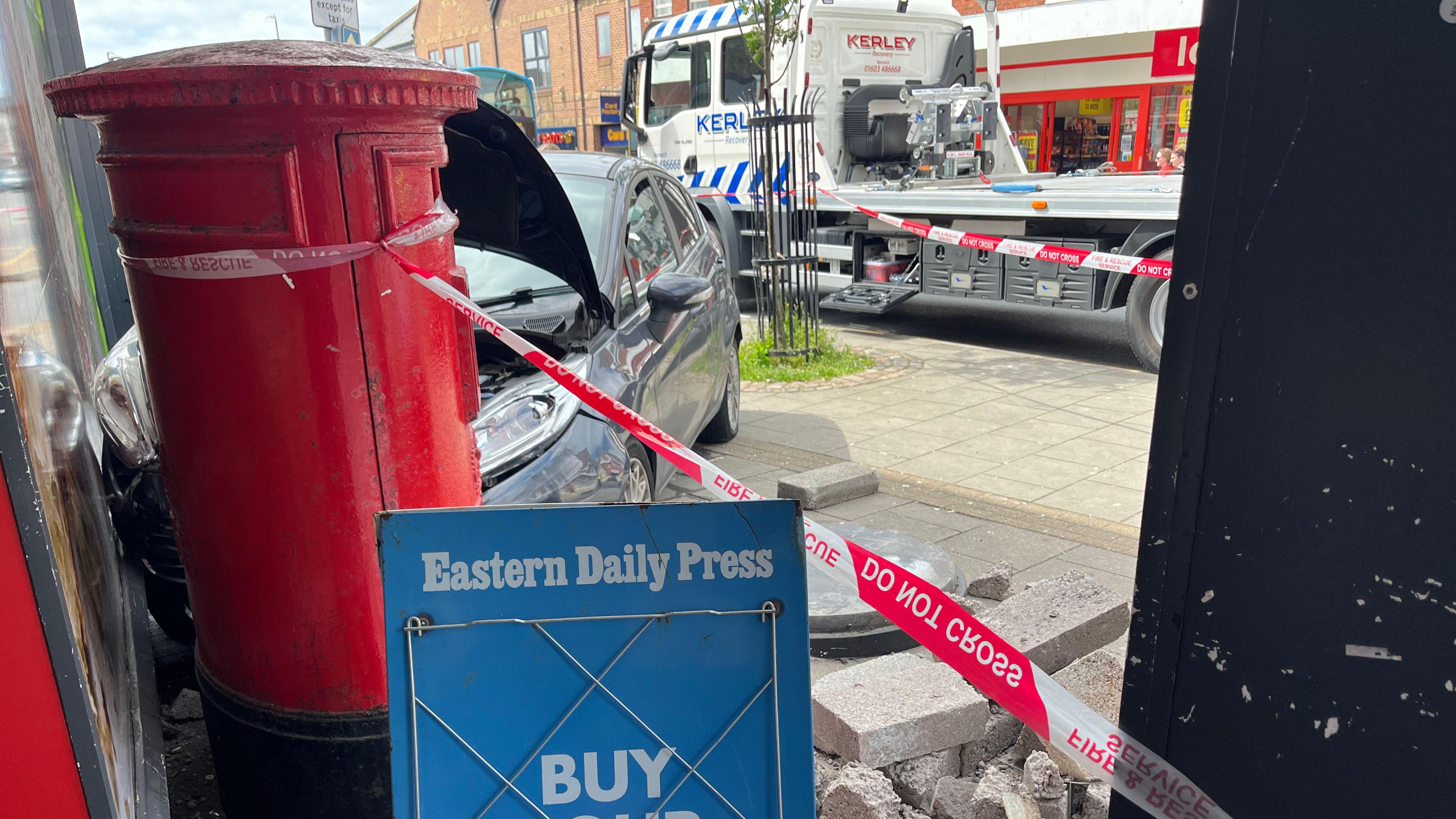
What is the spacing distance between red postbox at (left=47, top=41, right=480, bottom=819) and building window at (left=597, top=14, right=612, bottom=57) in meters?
32.6

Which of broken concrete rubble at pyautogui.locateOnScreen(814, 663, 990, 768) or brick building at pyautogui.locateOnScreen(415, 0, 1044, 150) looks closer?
broken concrete rubble at pyautogui.locateOnScreen(814, 663, 990, 768)

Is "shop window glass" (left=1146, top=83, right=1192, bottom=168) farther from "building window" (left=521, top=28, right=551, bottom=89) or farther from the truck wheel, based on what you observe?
"building window" (left=521, top=28, right=551, bottom=89)

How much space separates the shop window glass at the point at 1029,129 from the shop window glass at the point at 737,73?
11.1 meters

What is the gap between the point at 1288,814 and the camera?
1459 mm

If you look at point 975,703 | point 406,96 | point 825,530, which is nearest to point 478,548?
point 825,530

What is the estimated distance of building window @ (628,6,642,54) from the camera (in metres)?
31.1

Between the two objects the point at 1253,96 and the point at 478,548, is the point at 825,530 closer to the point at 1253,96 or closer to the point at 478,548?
the point at 478,548

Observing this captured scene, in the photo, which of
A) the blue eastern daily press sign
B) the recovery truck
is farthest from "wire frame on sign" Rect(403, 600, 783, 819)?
the recovery truck

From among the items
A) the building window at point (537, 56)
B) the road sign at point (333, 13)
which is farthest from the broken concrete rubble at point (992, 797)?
the building window at point (537, 56)

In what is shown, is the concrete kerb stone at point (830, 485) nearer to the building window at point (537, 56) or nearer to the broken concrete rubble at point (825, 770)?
the broken concrete rubble at point (825, 770)

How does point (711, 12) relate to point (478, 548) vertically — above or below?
above

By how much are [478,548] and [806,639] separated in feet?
1.82

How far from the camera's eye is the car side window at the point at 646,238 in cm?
441

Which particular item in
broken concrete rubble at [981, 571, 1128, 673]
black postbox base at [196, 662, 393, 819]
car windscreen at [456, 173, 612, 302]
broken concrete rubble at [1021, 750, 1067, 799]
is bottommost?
broken concrete rubble at [1021, 750, 1067, 799]
